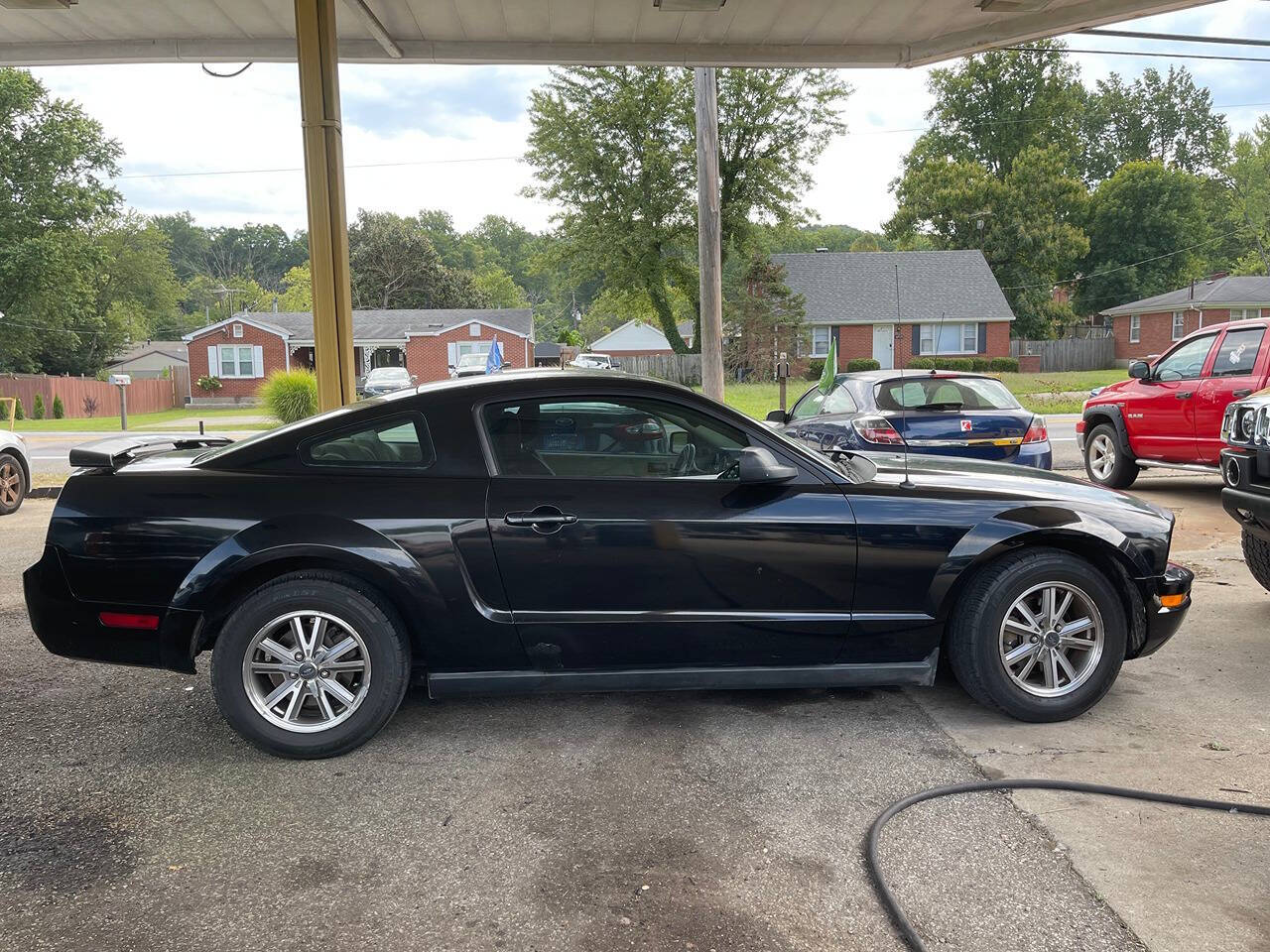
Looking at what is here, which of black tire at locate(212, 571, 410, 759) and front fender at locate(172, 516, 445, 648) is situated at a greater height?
front fender at locate(172, 516, 445, 648)

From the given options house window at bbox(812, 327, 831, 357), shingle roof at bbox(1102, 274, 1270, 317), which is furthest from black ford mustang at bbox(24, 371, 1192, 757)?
shingle roof at bbox(1102, 274, 1270, 317)

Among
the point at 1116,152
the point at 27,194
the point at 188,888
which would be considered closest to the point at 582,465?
the point at 188,888

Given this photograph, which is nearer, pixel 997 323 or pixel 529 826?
pixel 529 826

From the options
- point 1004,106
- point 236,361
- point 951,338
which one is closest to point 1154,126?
point 1004,106

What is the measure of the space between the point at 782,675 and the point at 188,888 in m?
2.29

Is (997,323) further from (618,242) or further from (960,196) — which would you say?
(618,242)

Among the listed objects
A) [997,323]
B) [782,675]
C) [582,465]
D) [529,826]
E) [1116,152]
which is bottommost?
[529,826]

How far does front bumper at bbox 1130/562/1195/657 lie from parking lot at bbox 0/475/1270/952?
0.36m

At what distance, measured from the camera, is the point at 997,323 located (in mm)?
44906

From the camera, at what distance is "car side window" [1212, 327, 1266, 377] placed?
9023 mm

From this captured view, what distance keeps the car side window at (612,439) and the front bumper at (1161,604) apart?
1872 mm

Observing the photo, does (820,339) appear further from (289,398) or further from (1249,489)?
(1249,489)

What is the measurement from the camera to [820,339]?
1772 inches

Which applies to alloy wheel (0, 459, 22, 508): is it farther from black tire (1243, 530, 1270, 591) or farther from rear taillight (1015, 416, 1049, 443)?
black tire (1243, 530, 1270, 591)
